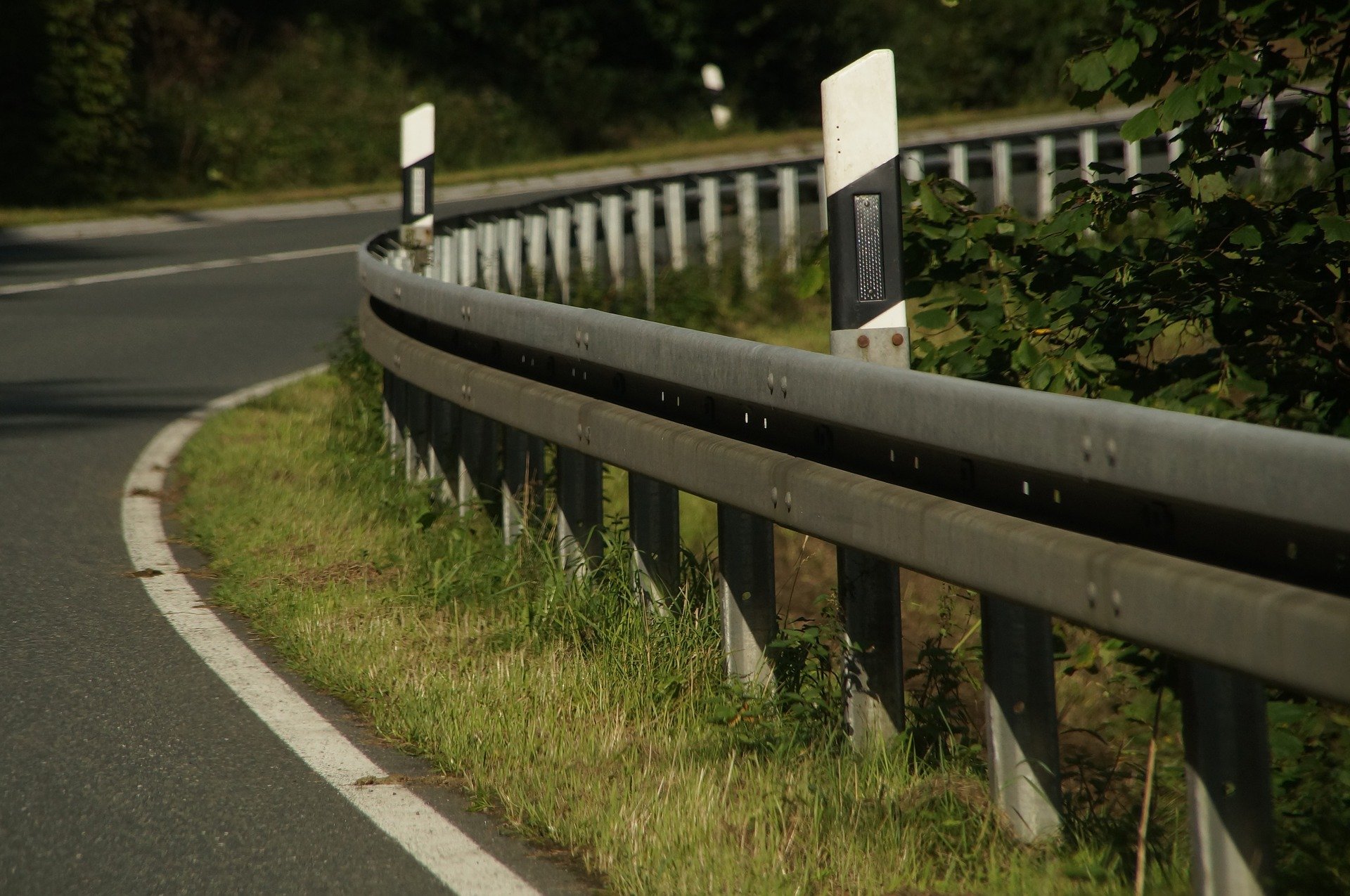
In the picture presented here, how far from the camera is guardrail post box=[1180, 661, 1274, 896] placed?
2828mm

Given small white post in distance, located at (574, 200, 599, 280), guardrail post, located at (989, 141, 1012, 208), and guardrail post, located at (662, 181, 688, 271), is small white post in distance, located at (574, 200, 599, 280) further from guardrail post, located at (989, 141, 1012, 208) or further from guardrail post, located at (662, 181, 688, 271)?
guardrail post, located at (989, 141, 1012, 208)

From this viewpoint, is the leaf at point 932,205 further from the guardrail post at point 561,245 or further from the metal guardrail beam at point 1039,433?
→ the guardrail post at point 561,245

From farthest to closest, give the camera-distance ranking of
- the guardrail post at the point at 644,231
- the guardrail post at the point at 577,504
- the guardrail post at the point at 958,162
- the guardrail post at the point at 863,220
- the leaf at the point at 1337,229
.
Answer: the guardrail post at the point at 958,162
the guardrail post at the point at 644,231
the guardrail post at the point at 577,504
the leaf at the point at 1337,229
the guardrail post at the point at 863,220

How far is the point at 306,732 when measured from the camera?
441 cm

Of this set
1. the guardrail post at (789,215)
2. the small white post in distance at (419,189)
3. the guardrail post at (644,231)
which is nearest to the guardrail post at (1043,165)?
the guardrail post at (789,215)

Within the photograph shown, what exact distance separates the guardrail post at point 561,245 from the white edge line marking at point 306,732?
436cm

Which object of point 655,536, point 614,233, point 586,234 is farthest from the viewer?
point 614,233

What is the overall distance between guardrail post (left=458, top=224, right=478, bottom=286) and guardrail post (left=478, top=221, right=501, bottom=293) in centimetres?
5

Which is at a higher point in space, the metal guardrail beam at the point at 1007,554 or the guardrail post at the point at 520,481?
the metal guardrail beam at the point at 1007,554

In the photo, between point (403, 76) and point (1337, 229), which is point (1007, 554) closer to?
point (1337, 229)

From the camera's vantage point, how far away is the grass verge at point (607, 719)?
133 inches

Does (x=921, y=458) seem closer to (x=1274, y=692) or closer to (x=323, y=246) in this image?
(x=1274, y=692)

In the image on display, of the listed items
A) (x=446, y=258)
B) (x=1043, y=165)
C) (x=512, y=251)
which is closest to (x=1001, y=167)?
(x=1043, y=165)

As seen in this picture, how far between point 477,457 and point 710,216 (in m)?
8.32
